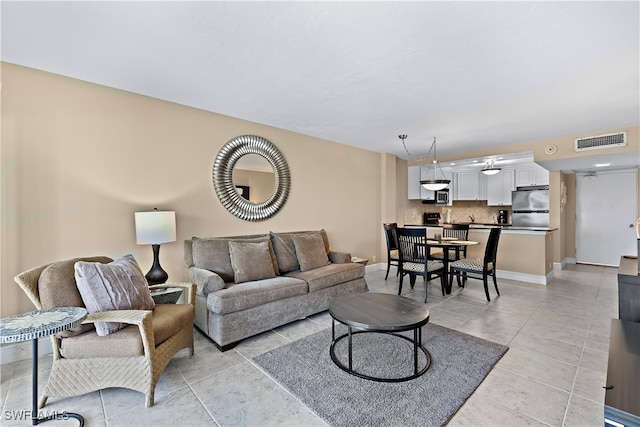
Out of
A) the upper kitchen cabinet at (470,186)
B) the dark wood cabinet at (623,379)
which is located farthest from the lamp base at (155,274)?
the upper kitchen cabinet at (470,186)

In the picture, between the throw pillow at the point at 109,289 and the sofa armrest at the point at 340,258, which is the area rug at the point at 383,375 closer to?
the throw pillow at the point at 109,289

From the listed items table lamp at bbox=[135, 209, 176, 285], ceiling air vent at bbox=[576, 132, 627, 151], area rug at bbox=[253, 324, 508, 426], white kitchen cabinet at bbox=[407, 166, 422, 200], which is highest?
ceiling air vent at bbox=[576, 132, 627, 151]

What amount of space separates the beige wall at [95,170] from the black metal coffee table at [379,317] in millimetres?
2031

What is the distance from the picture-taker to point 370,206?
19.6 feet

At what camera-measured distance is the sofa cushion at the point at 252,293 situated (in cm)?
261

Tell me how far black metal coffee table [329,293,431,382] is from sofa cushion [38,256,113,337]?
1.79 meters

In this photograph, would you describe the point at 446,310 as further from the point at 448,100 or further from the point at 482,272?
the point at 448,100

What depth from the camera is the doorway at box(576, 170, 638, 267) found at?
6.07 metres

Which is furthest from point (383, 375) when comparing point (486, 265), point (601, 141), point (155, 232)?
point (601, 141)

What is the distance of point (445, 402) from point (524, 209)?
579 cm

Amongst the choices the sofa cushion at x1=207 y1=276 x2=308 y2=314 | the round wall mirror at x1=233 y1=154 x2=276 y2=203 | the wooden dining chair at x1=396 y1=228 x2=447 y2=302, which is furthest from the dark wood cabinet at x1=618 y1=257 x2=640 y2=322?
the round wall mirror at x1=233 y1=154 x2=276 y2=203

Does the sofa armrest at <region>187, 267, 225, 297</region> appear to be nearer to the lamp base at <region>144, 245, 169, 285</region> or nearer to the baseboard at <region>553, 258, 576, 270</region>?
the lamp base at <region>144, 245, 169, 285</region>

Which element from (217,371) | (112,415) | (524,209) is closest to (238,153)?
(217,371)

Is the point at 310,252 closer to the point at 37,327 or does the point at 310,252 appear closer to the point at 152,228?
the point at 152,228
